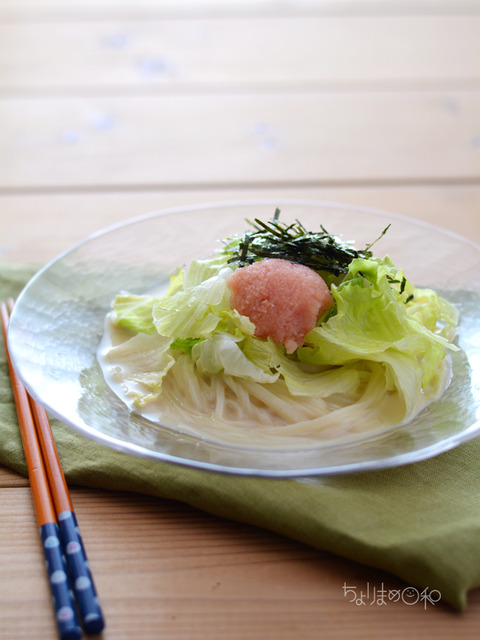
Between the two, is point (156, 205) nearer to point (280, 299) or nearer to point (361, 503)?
point (280, 299)

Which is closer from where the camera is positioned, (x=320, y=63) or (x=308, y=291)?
(x=308, y=291)

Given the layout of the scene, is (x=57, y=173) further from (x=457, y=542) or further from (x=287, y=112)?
(x=457, y=542)

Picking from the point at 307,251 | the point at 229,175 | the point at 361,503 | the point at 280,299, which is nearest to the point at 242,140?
the point at 229,175

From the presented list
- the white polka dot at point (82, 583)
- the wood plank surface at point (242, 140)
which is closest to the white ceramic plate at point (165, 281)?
the white polka dot at point (82, 583)

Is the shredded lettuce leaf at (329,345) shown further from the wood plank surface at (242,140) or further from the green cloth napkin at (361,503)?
the wood plank surface at (242,140)

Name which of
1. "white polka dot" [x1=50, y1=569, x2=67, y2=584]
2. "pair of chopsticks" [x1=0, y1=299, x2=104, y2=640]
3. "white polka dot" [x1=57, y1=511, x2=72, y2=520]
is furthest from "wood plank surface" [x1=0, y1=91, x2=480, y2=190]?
"white polka dot" [x1=50, y1=569, x2=67, y2=584]

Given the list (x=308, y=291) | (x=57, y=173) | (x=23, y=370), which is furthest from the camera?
(x=57, y=173)

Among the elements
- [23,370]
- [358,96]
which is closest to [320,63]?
[358,96]
